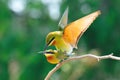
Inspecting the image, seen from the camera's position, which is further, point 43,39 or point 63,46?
point 43,39

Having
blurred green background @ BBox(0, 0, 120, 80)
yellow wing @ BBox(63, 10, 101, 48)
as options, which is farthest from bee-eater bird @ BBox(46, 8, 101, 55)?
blurred green background @ BBox(0, 0, 120, 80)

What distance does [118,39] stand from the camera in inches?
91.1

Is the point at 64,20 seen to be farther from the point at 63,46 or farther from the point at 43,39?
the point at 43,39

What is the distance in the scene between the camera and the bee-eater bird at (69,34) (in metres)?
0.41

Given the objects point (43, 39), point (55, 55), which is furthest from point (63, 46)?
point (43, 39)

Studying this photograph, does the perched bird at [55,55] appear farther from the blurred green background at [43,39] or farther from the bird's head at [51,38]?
the blurred green background at [43,39]

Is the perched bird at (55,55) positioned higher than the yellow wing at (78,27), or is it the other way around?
the yellow wing at (78,27)

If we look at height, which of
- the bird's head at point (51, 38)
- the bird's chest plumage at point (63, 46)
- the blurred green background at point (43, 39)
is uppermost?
the bird's head at point (51, 38)

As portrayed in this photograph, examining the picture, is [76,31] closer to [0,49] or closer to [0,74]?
[0,74]

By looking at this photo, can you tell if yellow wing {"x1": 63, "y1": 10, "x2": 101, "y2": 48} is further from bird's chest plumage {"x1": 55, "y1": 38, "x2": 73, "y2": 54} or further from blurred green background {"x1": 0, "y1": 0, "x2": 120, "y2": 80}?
blurred green background {"x1": 0, "y1": 0, "x2": 120, "y2": 80}

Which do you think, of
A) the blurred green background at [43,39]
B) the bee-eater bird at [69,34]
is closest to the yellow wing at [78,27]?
the bee-eater bird at [69,34]

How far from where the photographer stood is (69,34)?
41 centimetres

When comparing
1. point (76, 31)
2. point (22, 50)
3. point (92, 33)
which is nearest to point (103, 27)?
point (92, 33)

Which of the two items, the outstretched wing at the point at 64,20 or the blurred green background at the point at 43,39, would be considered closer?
the outstretched wing at the point at 64,20
